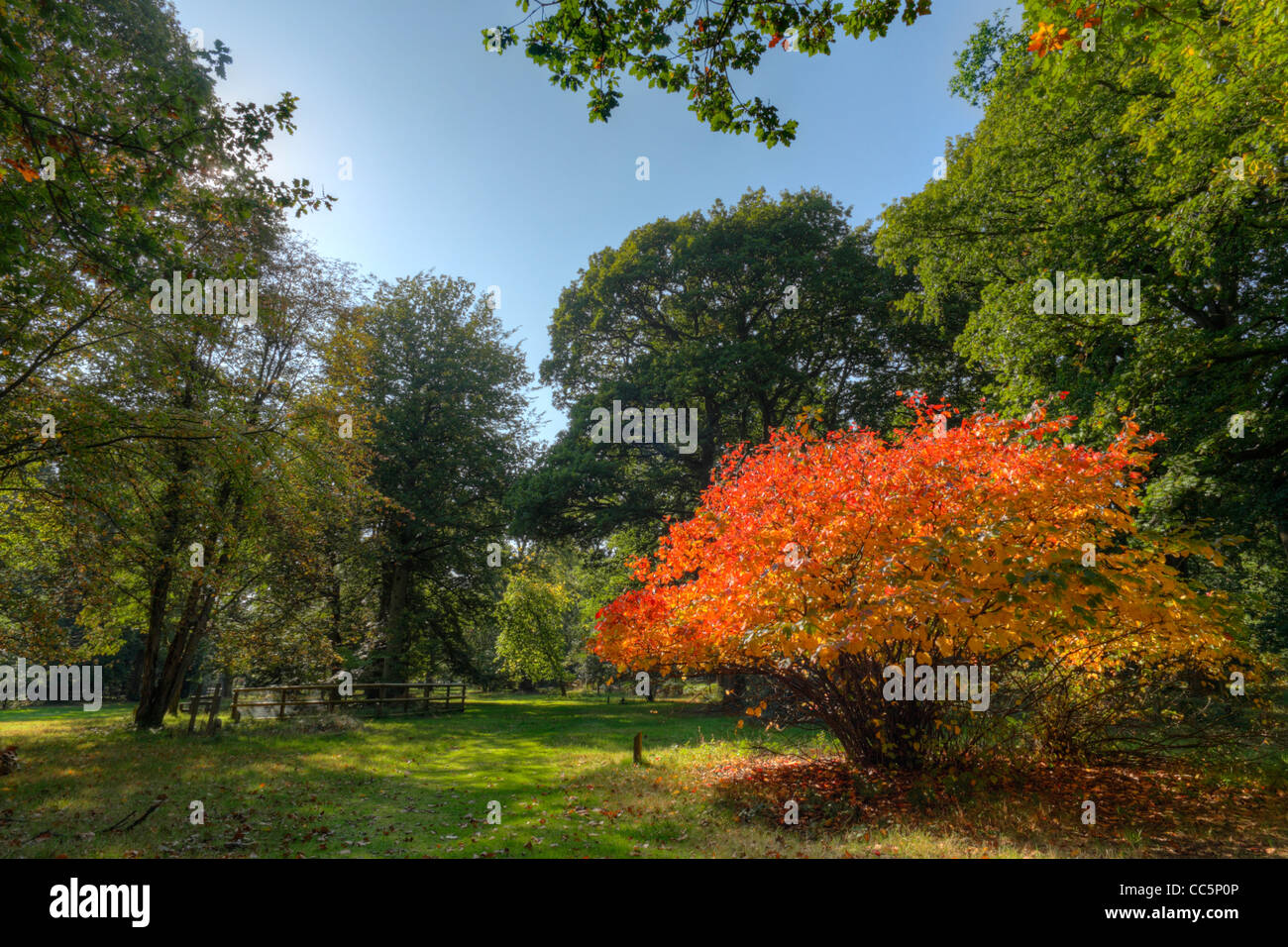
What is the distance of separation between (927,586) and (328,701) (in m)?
18.4

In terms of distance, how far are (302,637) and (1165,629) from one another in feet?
55.7

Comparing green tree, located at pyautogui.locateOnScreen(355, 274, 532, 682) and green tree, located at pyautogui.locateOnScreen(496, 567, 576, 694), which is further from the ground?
green tree, located at pyautogui.locateOnScreen(355, 274, 532, 682)

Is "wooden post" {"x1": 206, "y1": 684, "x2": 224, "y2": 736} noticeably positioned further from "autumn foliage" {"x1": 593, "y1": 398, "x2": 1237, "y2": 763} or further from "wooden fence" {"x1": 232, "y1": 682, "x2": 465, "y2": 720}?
"autumn foliage" {"x1": 593, "y1": 398, "x2": 1237, "y2": 763}

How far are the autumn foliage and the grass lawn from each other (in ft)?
3.78

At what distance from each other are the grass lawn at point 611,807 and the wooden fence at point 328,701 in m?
5.28

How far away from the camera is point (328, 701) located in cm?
1772

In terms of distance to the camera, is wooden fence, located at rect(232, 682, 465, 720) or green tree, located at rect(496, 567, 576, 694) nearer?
wooden fence, located at rect(232, 682, 465, 720)

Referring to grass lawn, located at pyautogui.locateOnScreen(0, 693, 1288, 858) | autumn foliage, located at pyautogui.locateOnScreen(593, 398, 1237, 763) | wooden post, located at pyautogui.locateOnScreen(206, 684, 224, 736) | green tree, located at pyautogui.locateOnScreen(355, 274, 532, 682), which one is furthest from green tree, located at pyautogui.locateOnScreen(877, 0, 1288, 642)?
wooden post, located at pyautogui.locateOnScreen(206, 684, 224, 736)

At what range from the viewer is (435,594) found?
933 inches

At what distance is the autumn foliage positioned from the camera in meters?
5.62

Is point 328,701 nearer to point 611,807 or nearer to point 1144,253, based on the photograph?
point 611,807

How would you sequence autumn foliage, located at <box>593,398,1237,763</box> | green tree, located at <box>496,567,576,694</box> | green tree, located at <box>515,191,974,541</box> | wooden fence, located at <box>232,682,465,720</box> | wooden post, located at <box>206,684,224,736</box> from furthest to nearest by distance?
green tree, located at <box>496,567,576,694</box>
green tree, located at <box>515,191,974,541</box>
wooden fence, located at <box>232,682,465,720</box>
wooden post, located at <box>206,684,224,736</box>
autumn foliage, located at <box>593,398,1237,763</box>

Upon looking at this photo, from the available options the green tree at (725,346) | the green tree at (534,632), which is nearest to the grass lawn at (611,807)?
the green tree at (725,346)
